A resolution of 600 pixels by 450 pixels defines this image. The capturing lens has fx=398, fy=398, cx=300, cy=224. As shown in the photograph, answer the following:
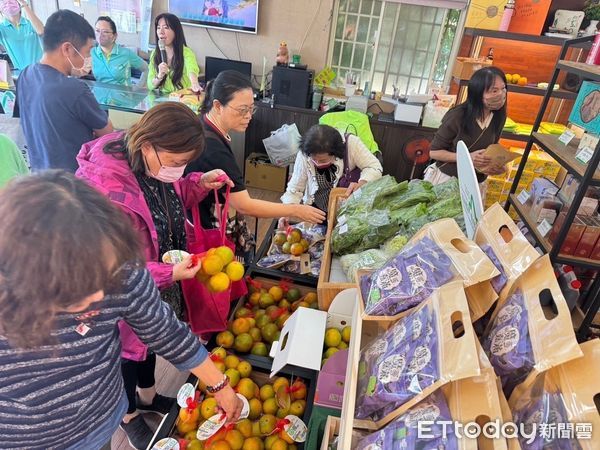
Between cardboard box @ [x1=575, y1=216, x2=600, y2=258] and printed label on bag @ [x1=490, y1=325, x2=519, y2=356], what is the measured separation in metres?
0.97

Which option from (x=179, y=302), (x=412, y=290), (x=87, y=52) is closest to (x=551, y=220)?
(x=412, y=290)

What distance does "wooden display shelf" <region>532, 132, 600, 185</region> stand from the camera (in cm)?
148

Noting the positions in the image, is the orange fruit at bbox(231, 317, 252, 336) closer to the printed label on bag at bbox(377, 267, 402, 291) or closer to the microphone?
the printed label on bag at bbox(377, 267, 402, 291)

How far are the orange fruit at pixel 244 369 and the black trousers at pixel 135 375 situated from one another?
56cm

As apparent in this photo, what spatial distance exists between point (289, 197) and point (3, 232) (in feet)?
6.49

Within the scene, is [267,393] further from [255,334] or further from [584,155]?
[584,155]

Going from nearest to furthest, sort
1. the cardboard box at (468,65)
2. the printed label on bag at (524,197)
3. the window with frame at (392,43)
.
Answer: the printed label on bag at (524,197), the cardboard box at (468,65), the window with frame at (392,43)

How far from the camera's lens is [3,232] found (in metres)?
A: 0.58

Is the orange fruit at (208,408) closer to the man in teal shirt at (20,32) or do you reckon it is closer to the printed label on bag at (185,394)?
the printed label on bag at (185,394)

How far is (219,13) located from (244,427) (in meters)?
4.77

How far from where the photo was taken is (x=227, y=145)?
176 cm

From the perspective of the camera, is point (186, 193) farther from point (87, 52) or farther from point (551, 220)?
point (551, 220)

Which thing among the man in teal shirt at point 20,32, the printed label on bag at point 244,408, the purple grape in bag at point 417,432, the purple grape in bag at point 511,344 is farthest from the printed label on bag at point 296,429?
the man in teal shirt at point 20,32

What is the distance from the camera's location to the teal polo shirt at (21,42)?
3.72 meters
